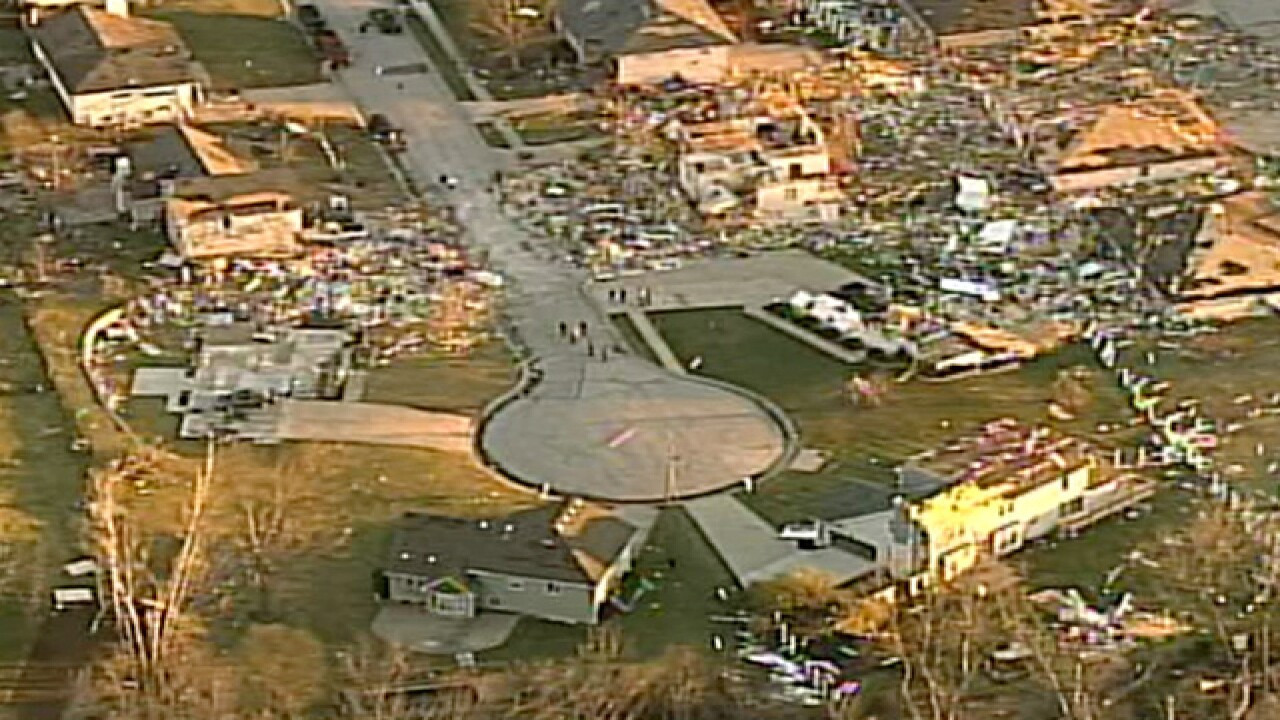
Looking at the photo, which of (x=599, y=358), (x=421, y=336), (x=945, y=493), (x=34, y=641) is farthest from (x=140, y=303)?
(x=945, y=493)

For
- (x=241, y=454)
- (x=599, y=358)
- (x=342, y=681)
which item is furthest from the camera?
(x=599, y=358)

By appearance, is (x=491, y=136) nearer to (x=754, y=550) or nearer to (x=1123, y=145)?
(x=1123, y=145)

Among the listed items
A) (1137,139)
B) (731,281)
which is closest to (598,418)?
(731,281)

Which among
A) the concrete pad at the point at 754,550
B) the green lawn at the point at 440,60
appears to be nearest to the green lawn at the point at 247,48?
the green lawn at the point at 440,60

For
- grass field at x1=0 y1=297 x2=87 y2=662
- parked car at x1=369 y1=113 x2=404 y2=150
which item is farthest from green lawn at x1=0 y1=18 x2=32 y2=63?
grass field at x1=0 y1=297 x2=87 y2=662

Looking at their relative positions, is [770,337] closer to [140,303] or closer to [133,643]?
[140,303]

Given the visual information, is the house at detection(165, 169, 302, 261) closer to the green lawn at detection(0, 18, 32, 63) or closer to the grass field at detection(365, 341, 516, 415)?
the grass field at detection(365, 341, 516, 415)

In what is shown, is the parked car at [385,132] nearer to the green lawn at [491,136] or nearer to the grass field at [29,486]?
the green lawn at [491,136]
